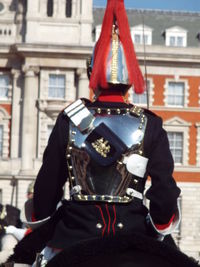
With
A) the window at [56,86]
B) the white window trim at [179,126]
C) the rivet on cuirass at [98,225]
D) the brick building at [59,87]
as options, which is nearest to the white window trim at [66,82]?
the brick building at [59,87]

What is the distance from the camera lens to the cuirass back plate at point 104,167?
4.86 meters

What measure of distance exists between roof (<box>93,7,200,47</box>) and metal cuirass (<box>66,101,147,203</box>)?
42.9m

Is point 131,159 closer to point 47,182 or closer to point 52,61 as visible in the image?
point 47,182

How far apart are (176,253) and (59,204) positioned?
58.9 inches

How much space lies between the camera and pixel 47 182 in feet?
16.1

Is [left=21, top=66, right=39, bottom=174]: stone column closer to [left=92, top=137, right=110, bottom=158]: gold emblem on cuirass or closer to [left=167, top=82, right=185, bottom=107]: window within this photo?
[left=167, top=82, right=185, bottom=107]: window

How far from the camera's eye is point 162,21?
161 ft

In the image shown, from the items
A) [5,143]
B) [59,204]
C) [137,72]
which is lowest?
[5,143]

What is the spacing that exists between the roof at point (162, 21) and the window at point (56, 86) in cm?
511

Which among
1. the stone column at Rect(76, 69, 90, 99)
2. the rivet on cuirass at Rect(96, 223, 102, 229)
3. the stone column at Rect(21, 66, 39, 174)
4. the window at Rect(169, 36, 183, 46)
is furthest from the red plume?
the window at Rect(169, 36, 183, 46)

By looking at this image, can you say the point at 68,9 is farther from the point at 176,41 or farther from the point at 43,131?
the point at 43,131

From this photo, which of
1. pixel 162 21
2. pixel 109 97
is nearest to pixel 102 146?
pixel 109 97

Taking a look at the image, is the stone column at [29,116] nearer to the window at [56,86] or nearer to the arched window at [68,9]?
the window at [56,86]

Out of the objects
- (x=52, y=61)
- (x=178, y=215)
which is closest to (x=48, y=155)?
(x=178, y=215)
